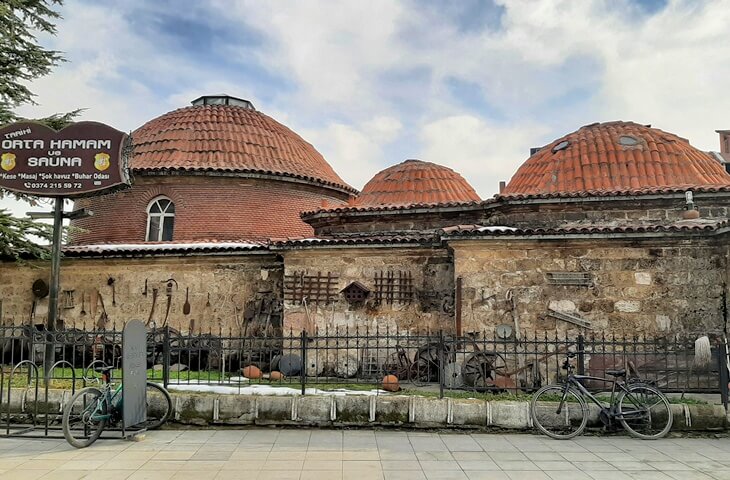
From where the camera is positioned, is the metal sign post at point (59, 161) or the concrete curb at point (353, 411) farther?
the metal sign post at point (59, 161)

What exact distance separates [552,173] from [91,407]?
1229 centimetres

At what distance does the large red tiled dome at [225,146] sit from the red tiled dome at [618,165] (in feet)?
25.1

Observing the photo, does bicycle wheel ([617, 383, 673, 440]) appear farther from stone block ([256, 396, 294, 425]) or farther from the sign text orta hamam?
the sign text orta hamam

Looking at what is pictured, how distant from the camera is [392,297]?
42.5 feet

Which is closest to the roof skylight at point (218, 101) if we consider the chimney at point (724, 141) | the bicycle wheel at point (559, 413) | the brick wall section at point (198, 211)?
the brick wall section at point (198, 211)

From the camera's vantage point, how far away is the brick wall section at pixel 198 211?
713 inches

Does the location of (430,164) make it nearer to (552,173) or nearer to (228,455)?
(552,173)

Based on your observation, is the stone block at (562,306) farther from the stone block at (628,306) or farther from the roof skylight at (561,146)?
the roof skylight at (561,146)

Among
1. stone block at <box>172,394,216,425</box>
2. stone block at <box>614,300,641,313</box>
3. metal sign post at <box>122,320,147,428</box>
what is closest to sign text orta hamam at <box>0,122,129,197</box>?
metal sign post at <box>122,320,147,428</box>

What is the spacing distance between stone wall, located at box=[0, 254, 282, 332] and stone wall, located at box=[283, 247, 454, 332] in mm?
1573

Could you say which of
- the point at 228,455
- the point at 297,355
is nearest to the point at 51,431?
the point at 228,455

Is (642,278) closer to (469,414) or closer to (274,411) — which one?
(469,414)

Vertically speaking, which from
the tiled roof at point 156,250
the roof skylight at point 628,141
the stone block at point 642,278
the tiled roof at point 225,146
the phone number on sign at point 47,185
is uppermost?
the tiled roof at point 225,146

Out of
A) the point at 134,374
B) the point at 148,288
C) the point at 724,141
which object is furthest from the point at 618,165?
the point at 724,141
